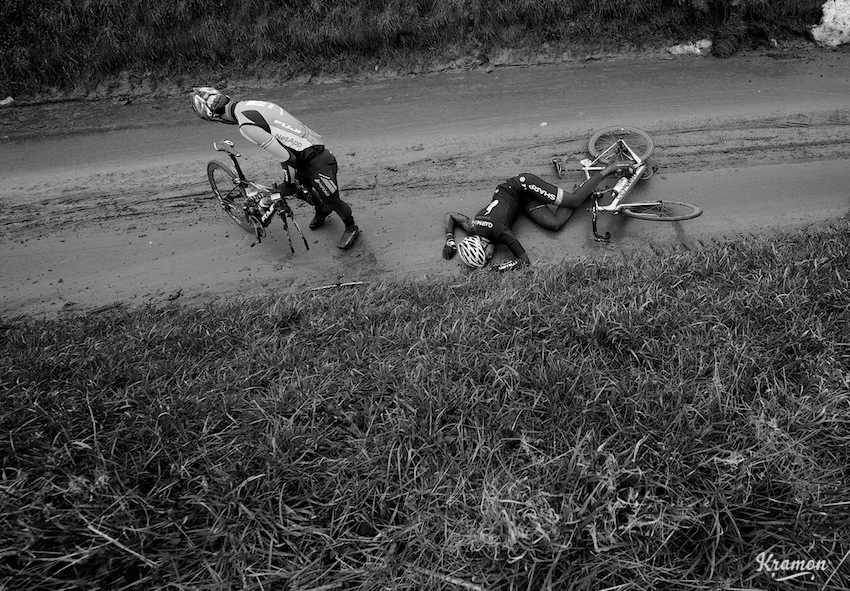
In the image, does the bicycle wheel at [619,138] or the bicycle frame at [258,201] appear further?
the bicycle wheel at [619,138]

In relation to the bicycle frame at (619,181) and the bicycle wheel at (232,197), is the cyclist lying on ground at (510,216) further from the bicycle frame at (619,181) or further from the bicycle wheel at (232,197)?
the bicycle wheel at (232,197)

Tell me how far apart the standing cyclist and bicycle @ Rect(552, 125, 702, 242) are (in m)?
3.58

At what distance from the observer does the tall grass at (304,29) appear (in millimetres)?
9516

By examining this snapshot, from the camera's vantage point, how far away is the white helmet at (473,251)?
655 cm

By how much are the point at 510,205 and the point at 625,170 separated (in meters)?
1.87

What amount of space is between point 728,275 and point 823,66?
6.51 meters

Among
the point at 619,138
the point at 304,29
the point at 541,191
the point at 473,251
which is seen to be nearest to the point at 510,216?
the point at 541,191

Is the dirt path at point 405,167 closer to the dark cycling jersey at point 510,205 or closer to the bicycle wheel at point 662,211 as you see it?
the bicycle wheel at point 662,211

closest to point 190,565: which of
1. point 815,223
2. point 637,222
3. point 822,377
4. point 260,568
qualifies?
point 260,568
